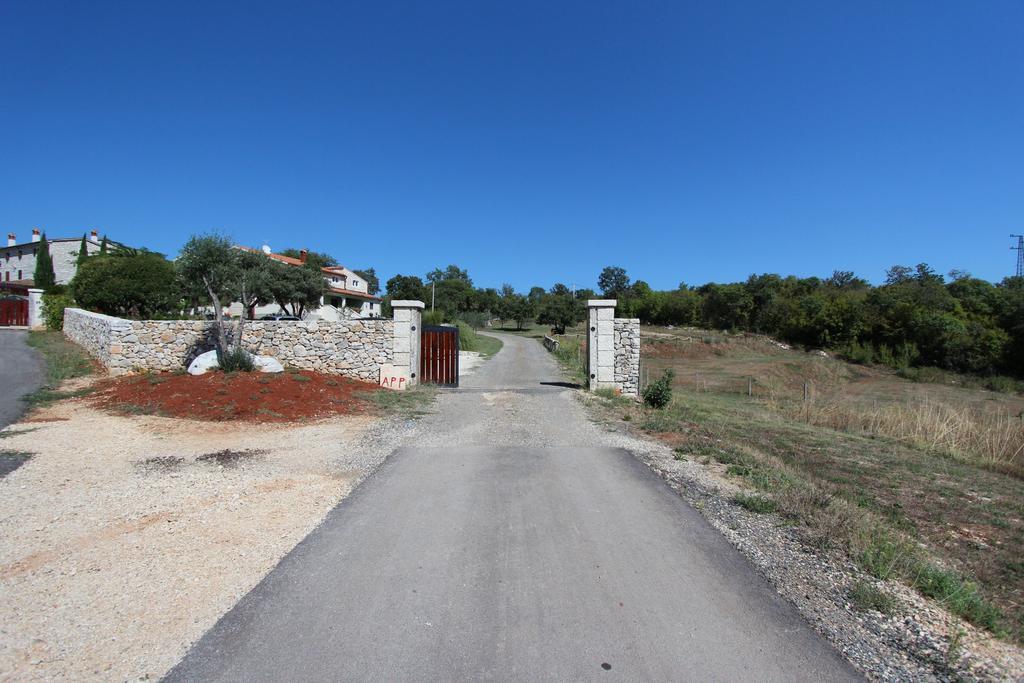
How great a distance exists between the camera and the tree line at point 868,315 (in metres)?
37.1

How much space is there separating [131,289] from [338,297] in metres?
26.6

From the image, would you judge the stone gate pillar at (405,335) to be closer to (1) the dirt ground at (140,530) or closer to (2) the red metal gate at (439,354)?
(2) the red metal gate at (439,354)

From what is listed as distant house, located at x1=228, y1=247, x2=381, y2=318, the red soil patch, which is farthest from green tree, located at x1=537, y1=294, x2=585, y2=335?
the red soil patch

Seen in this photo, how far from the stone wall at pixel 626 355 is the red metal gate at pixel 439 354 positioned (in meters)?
4.67

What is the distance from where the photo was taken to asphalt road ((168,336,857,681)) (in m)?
3.01

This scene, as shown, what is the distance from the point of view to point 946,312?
40562mm

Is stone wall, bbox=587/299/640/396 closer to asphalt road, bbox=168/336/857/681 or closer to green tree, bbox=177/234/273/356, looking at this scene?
asphalt road, bbox=168/336/857/681

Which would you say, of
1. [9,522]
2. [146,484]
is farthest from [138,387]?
[9,522]

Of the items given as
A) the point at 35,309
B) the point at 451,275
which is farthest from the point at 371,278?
the point at 35,309

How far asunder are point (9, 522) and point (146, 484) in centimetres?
128

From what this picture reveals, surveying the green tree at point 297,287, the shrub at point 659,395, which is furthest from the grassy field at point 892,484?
the green tree at point 297,287

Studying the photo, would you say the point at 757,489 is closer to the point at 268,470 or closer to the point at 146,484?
the point at 268,470

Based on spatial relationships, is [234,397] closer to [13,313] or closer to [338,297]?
[13,313]

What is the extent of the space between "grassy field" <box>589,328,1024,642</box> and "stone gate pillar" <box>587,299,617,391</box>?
1109 mm
